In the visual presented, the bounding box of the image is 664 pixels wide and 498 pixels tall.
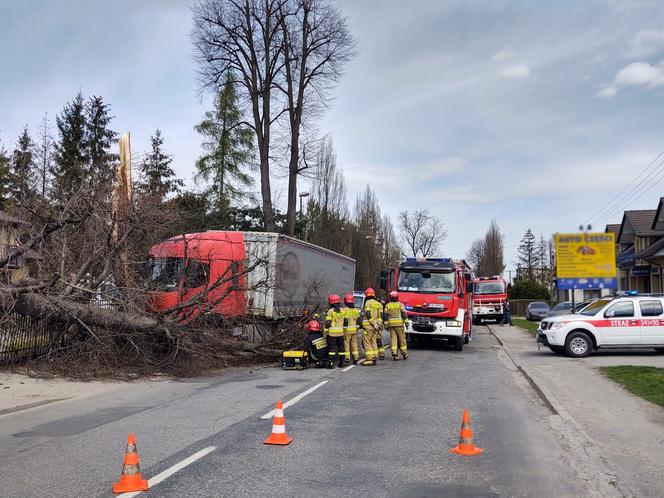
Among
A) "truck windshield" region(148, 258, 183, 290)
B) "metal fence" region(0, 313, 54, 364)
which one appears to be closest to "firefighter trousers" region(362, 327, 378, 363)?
"truck windshield" region(148, 258, 183, 290)

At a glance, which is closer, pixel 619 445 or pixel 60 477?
pixel 60 477

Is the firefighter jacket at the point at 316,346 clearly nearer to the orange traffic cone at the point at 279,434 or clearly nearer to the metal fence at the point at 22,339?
the metal fence at the point at 22,339

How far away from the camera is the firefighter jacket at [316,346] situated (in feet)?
45.2

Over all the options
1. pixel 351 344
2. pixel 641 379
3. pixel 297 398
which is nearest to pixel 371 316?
pixel 351 344

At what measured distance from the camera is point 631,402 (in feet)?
32.2

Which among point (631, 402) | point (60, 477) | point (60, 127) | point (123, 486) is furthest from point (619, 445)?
point (60, 127)

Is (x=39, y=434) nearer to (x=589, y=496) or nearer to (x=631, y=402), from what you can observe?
(x=589, y=496)

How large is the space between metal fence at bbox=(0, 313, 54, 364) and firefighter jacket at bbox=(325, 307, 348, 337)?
608 cm

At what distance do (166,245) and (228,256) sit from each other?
1.52 metres

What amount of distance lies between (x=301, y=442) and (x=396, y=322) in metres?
8.59

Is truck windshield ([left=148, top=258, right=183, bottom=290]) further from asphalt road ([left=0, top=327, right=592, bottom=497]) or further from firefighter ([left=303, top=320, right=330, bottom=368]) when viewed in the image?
firefighter ([left=303, top=320, right=330, bottom=368])

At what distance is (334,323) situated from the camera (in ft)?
45.2

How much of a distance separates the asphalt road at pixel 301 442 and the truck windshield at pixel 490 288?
26.0m

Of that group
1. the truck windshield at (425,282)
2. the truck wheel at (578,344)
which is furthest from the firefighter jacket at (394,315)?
the truck wheel at (578,344)
